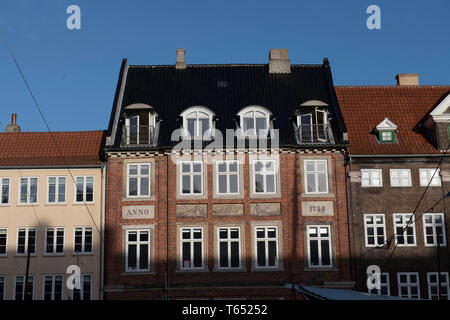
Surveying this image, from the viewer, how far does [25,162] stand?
115ft

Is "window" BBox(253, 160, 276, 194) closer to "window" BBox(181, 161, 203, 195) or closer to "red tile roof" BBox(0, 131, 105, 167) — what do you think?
"window" BBox(181, 161, 203, 195)

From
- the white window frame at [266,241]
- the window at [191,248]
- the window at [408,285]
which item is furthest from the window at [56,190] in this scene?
the window at [408,285]

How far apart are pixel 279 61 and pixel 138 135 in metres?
11.8

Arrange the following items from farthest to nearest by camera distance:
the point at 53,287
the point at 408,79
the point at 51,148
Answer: the point at 408,79 → the point at 51,148 → the point at 53,287

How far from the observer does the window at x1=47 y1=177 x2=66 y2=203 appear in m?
34.6

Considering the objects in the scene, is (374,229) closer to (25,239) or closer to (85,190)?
(85,190)

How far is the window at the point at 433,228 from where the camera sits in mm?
33656

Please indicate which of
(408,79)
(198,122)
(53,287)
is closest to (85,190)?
(53,287)

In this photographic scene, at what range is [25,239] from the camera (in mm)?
34062

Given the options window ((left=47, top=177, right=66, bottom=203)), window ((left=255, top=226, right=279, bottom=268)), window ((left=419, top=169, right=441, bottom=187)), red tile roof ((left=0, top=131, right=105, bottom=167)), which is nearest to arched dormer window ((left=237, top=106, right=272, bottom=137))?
window ((left=255, top=226, right=279, bottom=268))

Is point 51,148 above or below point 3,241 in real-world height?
above

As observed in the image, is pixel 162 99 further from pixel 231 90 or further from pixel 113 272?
pixel 113 272
